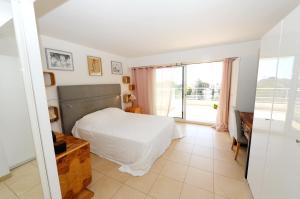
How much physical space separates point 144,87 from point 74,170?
3.13 m

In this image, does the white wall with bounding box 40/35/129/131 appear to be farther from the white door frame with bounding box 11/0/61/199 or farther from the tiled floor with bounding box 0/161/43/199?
the white door frame with bounding box 11/0/61/199

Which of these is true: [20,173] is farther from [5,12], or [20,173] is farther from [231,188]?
[231,188]

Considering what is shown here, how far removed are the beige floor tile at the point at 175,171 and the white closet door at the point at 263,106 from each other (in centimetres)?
84

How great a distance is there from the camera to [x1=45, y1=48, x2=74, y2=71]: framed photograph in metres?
2.27

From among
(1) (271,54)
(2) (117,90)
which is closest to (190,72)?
(2) (117,90)

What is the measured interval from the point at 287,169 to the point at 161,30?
2260mm

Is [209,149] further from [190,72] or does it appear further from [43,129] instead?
[43,129]

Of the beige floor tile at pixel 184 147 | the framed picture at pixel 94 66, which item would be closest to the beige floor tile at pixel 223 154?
the beige floor tile at pixel 184 147

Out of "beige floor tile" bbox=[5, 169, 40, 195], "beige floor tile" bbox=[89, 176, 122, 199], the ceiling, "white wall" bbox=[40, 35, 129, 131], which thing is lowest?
"beige floor tile" bbox=[89, 176, 122, 199]

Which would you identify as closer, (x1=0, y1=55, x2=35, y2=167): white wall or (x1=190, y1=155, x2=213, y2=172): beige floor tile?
(x1=0, y1=55, x2=35, y2=167): white wall

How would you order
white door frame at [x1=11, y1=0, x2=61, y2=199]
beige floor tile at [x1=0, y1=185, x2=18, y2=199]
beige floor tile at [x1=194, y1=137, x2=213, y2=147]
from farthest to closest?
beige floor tile at [x1=194, y1=137, x2=213, y2=147], beige floor tile at [x1=0, y1=185, x2=18, y2=199], white door frame at [x1=11, y1=0, x2=61, y2=199]

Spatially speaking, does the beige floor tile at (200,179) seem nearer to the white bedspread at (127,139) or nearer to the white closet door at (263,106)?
the white closet door at (263,106)

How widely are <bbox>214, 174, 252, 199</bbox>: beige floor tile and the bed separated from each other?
97 cm

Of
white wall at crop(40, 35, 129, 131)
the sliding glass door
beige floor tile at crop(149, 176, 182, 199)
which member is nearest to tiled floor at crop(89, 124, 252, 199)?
beige floor tile at crop(149, 176, 182, 199)
